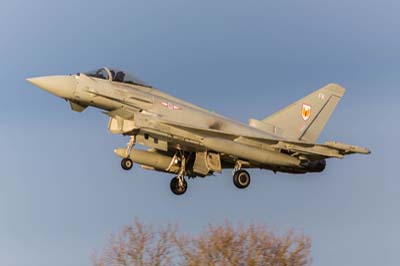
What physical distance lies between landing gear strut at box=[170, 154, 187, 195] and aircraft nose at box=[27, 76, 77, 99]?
4514 mm

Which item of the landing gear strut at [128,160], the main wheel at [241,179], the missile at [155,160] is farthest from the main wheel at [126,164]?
the main wheel at [241,179]

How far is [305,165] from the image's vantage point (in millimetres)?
30688

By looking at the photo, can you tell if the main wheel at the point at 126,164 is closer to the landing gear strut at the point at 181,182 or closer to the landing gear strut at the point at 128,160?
the landing gear strut at the point at 128,160

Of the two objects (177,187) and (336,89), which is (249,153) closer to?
(177,187)

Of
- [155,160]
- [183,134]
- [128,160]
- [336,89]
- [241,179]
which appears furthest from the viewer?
[336,89]

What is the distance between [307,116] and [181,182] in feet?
15.3

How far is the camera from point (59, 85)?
28125 millimetres

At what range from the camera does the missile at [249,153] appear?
29094mm

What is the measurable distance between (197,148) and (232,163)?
1.94m

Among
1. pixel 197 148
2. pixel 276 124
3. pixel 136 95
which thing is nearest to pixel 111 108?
pixel 136 95

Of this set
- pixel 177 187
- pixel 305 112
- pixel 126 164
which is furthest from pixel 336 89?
pixel 126 164

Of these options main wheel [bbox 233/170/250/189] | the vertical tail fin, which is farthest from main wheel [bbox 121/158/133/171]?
the vertical tail fin

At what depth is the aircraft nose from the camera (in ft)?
92.3

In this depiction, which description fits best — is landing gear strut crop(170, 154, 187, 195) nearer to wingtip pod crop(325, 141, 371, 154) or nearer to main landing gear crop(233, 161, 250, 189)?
main landing gear crop(233, 161, 250, 189)
